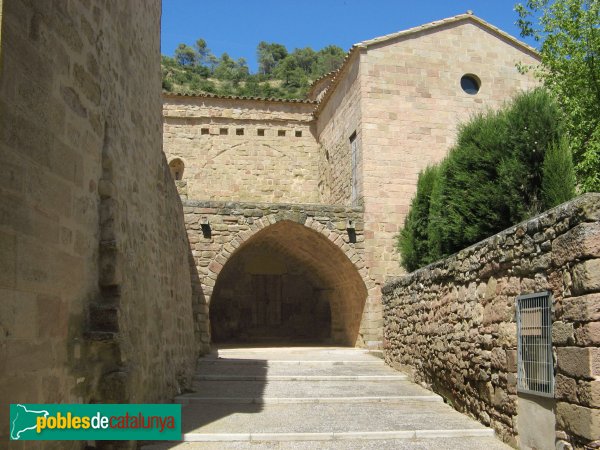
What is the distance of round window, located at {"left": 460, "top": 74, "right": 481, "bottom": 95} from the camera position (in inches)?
618

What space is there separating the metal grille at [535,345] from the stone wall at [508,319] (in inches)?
3.6

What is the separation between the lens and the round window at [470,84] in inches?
618

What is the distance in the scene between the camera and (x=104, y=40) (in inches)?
199

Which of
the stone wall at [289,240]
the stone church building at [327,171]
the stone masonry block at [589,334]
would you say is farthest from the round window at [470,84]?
the stone masonry block at [589,334]

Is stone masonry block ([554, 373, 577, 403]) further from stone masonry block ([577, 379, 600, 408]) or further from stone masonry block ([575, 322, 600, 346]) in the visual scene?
stone masonry block ([575, 322, 600, 346])

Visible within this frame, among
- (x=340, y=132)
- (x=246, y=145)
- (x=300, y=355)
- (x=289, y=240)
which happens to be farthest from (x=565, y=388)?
(x=246, y=145)

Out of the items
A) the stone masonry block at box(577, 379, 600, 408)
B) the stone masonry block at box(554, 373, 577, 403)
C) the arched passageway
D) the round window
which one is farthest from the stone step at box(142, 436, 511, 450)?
the arched passageway

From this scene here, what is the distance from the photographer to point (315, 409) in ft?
25.7

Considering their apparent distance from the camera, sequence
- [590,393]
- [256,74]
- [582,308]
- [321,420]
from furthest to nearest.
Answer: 1. [256,74]
2. [321,420]
3. [582,308]
4. [590,393]

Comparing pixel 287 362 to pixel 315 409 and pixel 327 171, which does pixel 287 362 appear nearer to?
pixel 315 409

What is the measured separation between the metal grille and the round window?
36.7ft

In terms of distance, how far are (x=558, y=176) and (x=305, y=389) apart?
4675 mm

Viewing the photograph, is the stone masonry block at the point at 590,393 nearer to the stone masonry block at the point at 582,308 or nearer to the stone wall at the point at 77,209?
the stone masonry block at the point at 582,308

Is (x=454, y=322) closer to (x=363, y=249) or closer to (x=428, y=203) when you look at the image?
(x=428, y=203)
